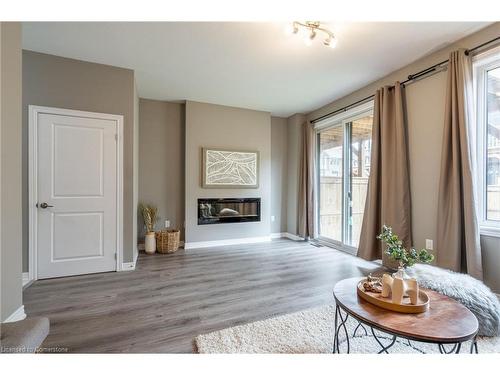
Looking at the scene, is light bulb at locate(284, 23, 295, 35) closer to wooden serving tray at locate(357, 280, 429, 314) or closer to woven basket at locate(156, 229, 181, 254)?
wooden serving tray at locate(357, 280, 429, 314)

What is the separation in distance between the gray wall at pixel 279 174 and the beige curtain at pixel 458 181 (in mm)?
3124

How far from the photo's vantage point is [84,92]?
9.50 ft

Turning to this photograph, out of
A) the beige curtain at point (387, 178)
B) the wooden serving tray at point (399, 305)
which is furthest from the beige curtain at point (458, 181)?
the wooden serving tray at point (399, 305)

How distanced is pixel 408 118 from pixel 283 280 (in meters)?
2.56

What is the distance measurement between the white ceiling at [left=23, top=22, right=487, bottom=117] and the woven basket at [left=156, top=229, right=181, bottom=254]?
7.78 feet

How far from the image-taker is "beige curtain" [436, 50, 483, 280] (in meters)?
2.22

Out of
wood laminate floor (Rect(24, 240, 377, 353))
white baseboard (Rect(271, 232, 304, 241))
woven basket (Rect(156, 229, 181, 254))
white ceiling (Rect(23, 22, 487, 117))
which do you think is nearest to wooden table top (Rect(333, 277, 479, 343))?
wood laminate floor (Rect(24, 240, 377, 353))

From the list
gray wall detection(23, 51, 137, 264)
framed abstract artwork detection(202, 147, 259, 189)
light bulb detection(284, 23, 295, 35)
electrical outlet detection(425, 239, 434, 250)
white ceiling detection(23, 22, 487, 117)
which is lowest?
electrical outlet detection(425, 239, 434, 250)

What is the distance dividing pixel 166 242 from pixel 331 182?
10.5 ft

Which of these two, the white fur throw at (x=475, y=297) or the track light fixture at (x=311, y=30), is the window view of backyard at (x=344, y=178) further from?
the white fur throw at (x=475, y=297)

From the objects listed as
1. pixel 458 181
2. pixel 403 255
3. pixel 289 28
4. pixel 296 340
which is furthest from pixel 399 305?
pixel 289 28

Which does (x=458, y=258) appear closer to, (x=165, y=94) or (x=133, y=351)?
(x=133, y=351)

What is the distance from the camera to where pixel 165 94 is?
3.98m
